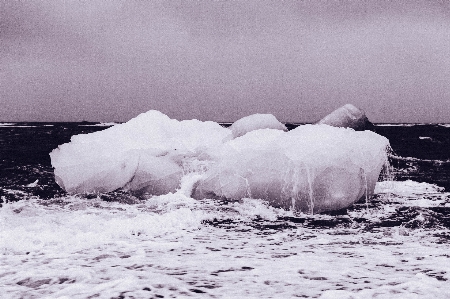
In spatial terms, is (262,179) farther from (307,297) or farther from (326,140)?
(307,297)

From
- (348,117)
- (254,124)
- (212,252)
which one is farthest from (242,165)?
(348,117)

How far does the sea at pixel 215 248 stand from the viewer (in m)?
4.46

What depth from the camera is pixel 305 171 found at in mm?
9016

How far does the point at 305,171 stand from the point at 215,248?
3.53 meters

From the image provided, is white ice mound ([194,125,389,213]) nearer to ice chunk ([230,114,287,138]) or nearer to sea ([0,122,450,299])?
sea ([0,122,450,299])

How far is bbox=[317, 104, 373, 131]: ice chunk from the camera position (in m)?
17.5

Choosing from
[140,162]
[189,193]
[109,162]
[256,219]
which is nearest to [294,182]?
[256,219]

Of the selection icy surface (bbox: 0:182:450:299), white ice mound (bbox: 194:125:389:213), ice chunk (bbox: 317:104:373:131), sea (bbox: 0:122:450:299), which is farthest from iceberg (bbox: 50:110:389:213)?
ice chunk (bbox: 317:104:373:131)

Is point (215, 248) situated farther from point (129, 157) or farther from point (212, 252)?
point (129, 157)

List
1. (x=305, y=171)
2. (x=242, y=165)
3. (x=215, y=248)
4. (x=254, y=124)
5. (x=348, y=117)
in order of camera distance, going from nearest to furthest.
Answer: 1. (x=215, y=248)
2. (x=305, y=171)
3. (x=242, y=165)
4. (x=254, y=124)
5. (x=348, y=117)

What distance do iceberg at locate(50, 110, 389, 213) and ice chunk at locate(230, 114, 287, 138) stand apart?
6.07 ft

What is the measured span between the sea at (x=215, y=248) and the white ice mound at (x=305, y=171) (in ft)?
1.04

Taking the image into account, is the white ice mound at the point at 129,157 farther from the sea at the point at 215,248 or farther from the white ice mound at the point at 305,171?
the white ice mound at the point at 305,171

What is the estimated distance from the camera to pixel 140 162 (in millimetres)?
10672
